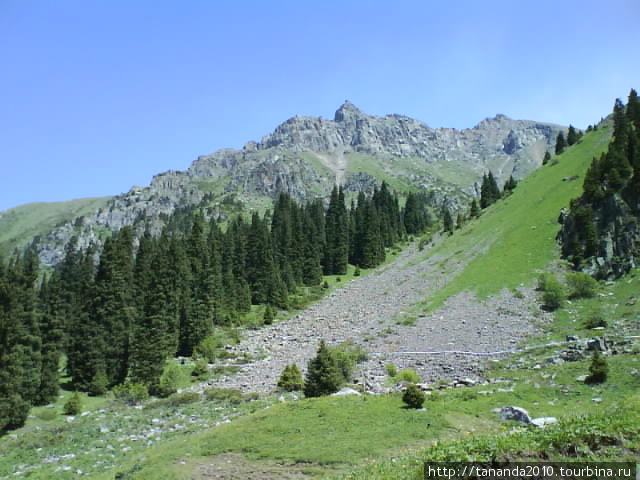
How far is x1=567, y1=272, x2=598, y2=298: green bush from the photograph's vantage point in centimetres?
5059

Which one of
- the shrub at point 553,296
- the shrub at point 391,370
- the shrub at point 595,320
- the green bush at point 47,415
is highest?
the shrub at point 553,296

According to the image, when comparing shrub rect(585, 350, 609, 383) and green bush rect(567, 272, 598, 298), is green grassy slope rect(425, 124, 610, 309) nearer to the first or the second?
green bush rect(567, 272, 598, 298)

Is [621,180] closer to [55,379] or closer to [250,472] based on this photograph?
[250,472]

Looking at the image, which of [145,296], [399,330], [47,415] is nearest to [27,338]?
[47,415]

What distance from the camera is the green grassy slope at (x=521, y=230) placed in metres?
65.4

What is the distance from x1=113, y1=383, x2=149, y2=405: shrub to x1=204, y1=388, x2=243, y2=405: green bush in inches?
272

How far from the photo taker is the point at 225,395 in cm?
4141

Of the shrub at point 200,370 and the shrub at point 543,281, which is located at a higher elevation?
A: the shrub at point 543,281

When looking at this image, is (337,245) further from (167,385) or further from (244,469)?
(244,469)

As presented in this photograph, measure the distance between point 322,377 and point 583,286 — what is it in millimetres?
35728

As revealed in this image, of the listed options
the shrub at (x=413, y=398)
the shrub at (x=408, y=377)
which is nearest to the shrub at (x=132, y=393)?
the shrub at (x=408, y=377)

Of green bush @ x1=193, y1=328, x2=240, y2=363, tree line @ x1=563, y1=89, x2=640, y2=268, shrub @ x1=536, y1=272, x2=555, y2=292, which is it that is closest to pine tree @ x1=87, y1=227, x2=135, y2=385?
green bush @ x1=193, y1=328, x2=240, y2=363

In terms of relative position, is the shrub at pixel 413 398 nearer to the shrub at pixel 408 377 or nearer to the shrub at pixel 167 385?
the shrub at pixel 408 377

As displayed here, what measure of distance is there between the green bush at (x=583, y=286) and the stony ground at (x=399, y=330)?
16.1ft
